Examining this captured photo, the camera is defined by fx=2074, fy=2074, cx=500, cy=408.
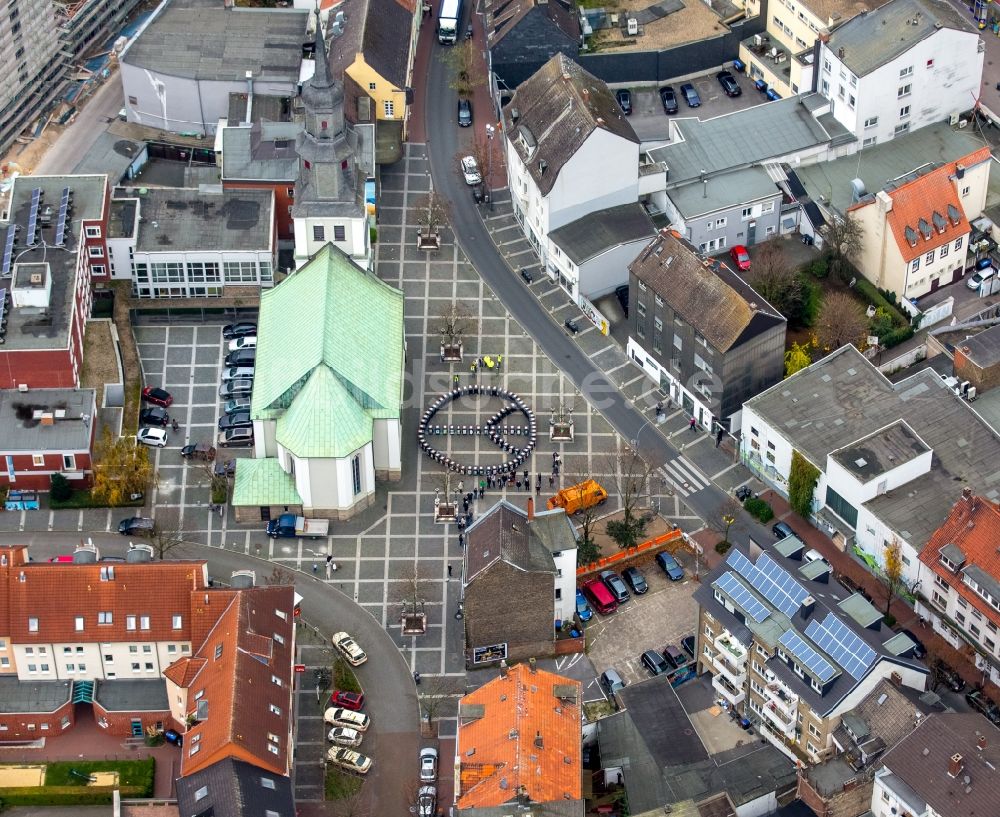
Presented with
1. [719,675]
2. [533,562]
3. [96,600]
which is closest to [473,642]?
[533,562]

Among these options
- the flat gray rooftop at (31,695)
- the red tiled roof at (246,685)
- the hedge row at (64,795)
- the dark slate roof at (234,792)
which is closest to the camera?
the dark slate roof at (234,792)

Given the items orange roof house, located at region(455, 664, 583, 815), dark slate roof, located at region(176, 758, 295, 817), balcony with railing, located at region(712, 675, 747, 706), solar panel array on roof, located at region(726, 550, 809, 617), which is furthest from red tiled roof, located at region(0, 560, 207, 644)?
solar panel array on roof, located at region(726, 550, 809, 617)

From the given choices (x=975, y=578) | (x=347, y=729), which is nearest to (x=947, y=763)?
(x=975, y=578)

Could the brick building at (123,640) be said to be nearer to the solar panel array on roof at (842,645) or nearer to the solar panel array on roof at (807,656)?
the solar panel array on roof at (807,656)

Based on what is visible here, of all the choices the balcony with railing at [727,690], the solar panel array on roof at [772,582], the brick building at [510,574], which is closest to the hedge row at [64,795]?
the brick building at [510,574]

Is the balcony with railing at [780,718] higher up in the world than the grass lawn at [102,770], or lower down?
higher up

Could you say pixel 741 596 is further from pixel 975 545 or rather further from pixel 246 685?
pixel 246 685

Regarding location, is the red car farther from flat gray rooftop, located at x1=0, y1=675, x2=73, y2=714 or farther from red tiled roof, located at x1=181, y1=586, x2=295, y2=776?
flat gray rooftop, located at x1=0, y1=675, x2=73, y2=714
